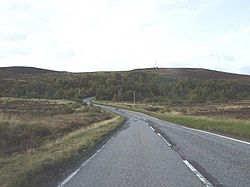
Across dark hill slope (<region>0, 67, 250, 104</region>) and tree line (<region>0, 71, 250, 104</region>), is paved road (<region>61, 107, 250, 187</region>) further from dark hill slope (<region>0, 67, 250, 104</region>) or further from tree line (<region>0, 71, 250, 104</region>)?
→ tree line (<region>0, 71, 250, 104</region>)

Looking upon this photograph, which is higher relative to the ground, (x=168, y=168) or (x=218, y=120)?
(x=168, y=168)

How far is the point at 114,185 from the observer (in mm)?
8422

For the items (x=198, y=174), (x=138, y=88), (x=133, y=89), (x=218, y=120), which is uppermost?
(x=138, y=88)

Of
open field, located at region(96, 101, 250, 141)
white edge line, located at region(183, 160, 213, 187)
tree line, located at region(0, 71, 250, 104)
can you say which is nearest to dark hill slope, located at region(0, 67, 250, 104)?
tree line, located at region(0, 71, 250, 104)

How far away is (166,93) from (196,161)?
156742 millimetres

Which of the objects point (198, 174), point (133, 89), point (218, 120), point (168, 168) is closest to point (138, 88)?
point (133, 89)

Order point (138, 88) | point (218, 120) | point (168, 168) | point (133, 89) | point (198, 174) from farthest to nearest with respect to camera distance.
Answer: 1. point (138, 88)
2. point (133, 89)
3. point (218, 120)
4. point (168, 168)
5. point (198, 174)

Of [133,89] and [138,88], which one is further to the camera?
[138,88]

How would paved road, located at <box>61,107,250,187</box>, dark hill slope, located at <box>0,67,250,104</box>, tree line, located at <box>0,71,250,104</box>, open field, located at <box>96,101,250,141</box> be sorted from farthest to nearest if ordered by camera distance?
dark hill slope, located at <box>0,67,250,104</box> < tree line, located at <box>0,71,250,104</box> < open field, located at <box>96,101,250,141</box> < paved road, located at <box>61,107,250,187</box>

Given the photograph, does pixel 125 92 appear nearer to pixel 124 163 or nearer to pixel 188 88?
pixel 188 88

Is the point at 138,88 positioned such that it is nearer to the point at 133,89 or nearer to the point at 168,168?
the point at 133,89

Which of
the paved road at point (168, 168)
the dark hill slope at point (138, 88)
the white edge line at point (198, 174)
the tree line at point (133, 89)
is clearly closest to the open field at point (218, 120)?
the paved road at point (168, 168)

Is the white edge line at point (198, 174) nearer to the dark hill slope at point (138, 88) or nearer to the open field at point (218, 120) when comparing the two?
the open field at point (218, 120)

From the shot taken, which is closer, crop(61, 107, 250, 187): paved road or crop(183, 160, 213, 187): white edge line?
crop(183, 160, 213, 187): white edge line
